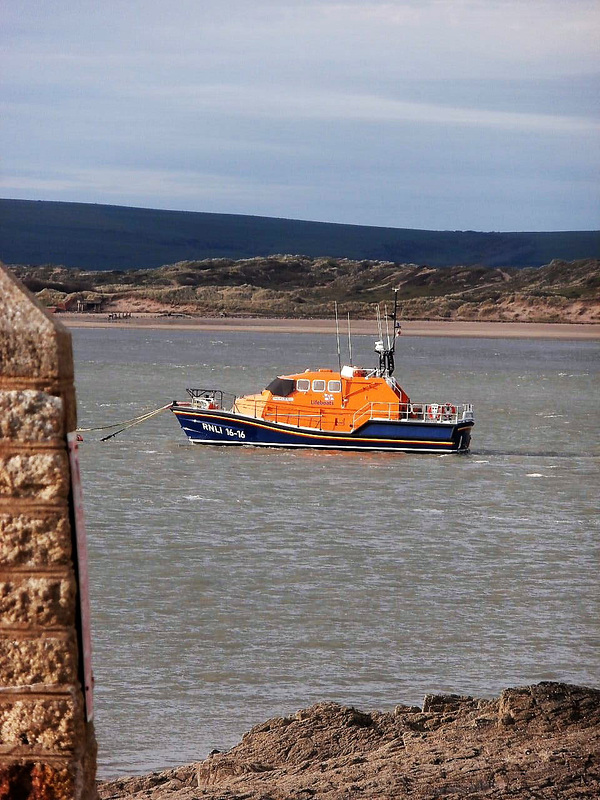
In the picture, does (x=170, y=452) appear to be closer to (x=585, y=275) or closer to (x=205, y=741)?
(x=205, y=741)

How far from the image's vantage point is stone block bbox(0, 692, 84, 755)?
4090 millimetres

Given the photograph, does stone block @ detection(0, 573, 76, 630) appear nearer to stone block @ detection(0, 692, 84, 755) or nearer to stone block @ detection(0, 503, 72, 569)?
stone block @ detection(0, 503, 72, 569)

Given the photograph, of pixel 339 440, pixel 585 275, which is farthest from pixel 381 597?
pixel 585 275

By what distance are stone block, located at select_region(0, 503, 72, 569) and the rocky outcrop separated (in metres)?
2.84

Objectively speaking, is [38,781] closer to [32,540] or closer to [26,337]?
[32,540]

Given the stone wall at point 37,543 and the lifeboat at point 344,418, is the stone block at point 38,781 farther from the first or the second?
the lifeboat at point 344,418

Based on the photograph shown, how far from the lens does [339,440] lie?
29078 mm

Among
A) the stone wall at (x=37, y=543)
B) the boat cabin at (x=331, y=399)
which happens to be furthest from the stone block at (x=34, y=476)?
the boat cabin at (x=331, y=399)

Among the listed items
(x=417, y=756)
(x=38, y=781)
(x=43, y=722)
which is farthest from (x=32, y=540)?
(x=417, y=756)

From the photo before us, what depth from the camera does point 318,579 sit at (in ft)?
50.5

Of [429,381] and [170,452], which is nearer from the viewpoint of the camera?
[170,452]

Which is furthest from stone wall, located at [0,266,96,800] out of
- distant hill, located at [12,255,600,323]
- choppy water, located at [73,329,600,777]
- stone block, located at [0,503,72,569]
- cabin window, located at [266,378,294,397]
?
distant hill, located at [12,255,600,323]

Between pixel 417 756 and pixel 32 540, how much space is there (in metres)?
3.83

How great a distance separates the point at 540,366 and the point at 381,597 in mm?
54516
